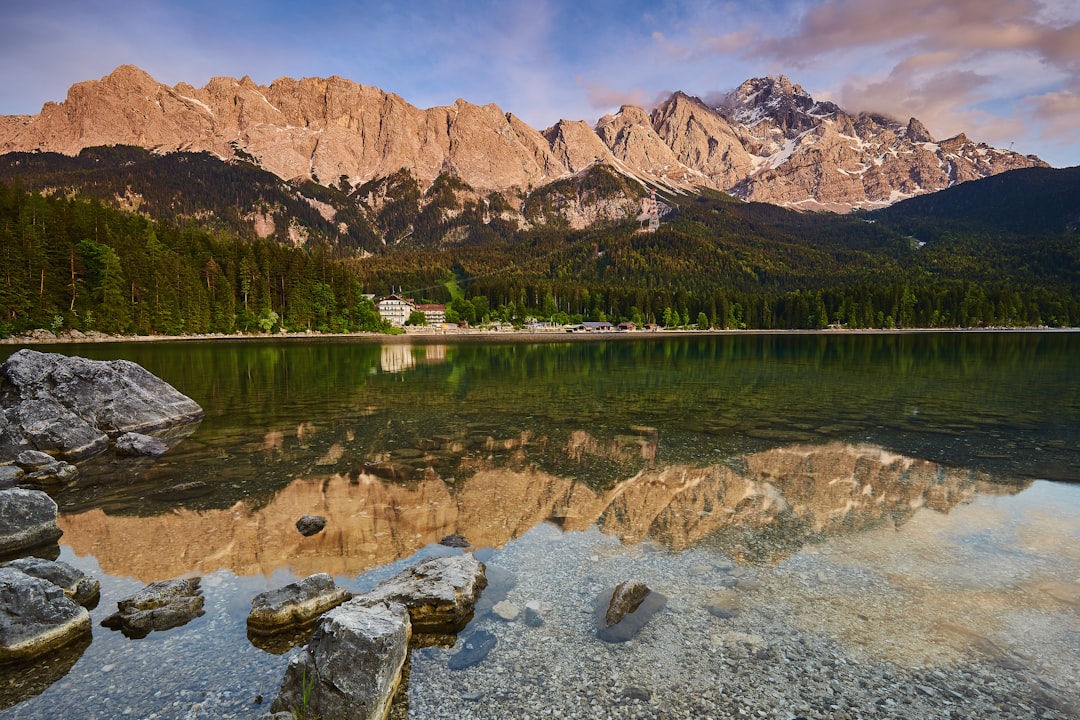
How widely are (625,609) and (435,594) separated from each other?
12.0 feet

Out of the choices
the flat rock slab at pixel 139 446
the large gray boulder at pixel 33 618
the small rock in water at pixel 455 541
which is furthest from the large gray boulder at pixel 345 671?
the flat rock slab at pixel 139 446

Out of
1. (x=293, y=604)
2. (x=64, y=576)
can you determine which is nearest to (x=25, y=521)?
(x=64, y=576)

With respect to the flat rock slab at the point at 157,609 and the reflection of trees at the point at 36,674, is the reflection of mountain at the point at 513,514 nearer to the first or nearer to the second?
the flat rock slab at the point at 157,609

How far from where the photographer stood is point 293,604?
980cm

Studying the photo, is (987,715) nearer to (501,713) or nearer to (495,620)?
(501,713)

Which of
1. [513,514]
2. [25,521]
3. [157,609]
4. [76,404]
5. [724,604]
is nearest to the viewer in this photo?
[157,609]

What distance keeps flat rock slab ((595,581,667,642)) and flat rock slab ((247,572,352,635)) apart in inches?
202

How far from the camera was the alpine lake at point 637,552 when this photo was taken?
315 inches

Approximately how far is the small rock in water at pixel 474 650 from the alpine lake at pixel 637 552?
0.49 feet

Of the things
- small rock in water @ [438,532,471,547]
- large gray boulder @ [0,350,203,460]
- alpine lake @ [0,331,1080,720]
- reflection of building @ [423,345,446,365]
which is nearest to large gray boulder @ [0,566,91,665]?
alpine lake @ [0,331,1080,720]

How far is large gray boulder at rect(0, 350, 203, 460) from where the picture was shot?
71.8 ft

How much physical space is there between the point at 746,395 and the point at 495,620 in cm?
3417

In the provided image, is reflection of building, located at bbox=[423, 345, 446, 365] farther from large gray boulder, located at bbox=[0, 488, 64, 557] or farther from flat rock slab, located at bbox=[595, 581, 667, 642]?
flat rock slab, located at bbox=[595, 581, 667, 642]

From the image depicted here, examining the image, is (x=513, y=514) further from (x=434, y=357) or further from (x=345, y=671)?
(x=434, y=357)
